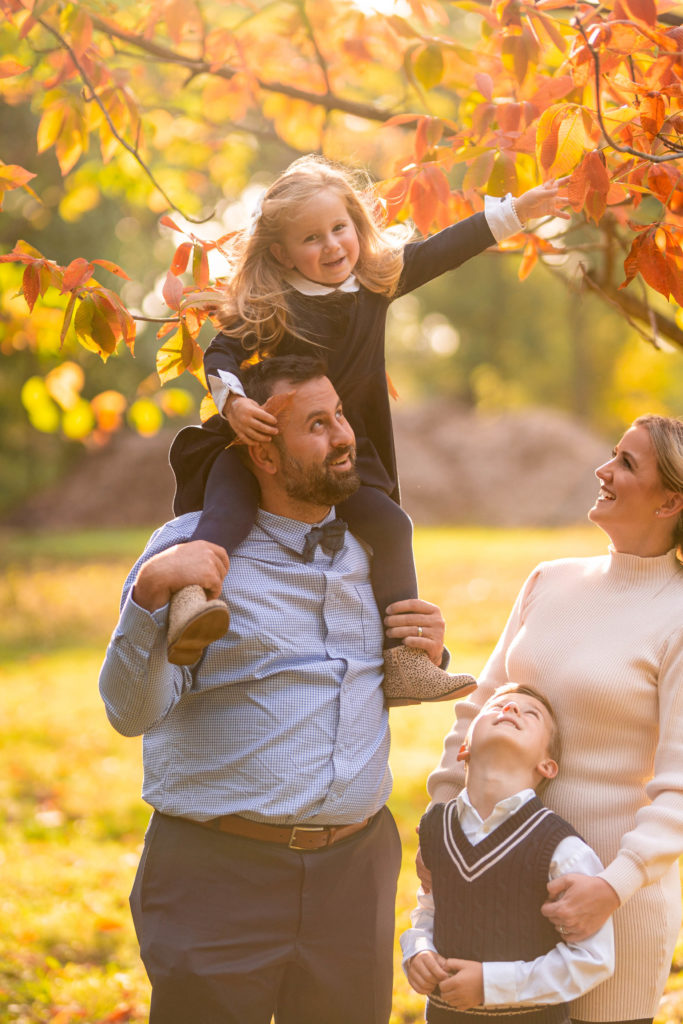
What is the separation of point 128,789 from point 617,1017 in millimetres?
5231

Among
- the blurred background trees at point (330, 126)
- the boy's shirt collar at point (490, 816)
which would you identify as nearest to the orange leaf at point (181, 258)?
the blurred background trees at point (330, 126)

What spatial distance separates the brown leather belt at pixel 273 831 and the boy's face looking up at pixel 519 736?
1.33 feet

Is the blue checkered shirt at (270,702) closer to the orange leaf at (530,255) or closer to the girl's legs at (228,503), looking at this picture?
the girl's legs at (228,503)

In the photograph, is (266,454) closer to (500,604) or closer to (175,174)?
(175,174)

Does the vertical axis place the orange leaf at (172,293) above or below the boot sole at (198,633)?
above

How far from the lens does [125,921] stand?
512cm

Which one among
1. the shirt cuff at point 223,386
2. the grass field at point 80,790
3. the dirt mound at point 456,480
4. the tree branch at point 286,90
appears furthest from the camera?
the dirt mound at point 456,480

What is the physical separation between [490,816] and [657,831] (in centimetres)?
35

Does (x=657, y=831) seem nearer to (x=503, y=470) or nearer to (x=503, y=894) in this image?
(x=503, y=894)

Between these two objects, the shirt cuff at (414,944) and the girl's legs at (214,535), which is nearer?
the girl's legs at (214,535)

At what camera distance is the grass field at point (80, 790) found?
4.40 m

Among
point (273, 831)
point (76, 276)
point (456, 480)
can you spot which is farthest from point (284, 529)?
point (456, 480)

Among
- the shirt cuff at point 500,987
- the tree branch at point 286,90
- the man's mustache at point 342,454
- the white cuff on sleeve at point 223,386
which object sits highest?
the tree branch at point 286,90

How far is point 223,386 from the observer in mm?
2578
